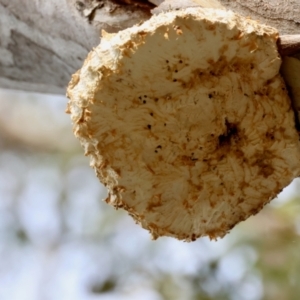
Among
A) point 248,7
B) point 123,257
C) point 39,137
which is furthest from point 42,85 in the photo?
point 39,137

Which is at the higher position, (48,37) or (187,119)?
(187,119)

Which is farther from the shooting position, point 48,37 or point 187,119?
point 48,37

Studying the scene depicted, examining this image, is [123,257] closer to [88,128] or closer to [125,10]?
[125,10]

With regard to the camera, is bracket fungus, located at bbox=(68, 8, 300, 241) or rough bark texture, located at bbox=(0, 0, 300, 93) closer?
bracket fungus, located at bbox=(68, 8, 300, 241)

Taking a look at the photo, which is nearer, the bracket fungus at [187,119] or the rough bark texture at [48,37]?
the bracket fungus at [187,119]
